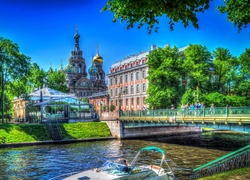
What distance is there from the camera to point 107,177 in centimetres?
1406

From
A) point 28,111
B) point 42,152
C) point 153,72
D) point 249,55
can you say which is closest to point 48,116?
point 28,111

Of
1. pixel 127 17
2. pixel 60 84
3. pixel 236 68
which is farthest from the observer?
pixel 60 84

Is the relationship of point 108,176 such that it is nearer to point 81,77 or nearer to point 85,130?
point 85,130

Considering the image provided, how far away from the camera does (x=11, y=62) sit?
49.8 metres

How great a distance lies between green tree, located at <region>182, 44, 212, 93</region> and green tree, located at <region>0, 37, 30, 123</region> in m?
30.4

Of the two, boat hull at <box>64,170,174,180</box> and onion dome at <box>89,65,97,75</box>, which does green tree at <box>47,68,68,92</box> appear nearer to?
onion dome at <box>89,65,97,75</box>

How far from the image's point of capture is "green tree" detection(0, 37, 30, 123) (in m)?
48.8

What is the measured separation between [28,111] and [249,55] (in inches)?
1663

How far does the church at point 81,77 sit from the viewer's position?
408ft

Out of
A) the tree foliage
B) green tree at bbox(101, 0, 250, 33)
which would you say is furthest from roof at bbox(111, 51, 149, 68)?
green tree at bbox(101, 0, 250, 33)

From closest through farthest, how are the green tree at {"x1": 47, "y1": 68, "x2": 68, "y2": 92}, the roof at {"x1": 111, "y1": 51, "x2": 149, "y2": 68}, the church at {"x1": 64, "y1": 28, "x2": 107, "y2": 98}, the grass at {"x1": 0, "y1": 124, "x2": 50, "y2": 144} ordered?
the grass at {"x1": 0, "y1": 124, "x2": 50, "y2": 144}
the roof at {"x1": 111, "y1": 51, "x2": 149, "y2": 68}
the green tree at {"x1": 47, "y1": 68, "x2": 68, "y2": 92}
the church at {"x1": 64, "y1": 28, "x2": 107, "y2": 98}

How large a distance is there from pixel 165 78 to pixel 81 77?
78192 mm

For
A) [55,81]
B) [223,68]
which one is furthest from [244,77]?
[55,81]

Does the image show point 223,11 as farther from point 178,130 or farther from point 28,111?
point 28,111
